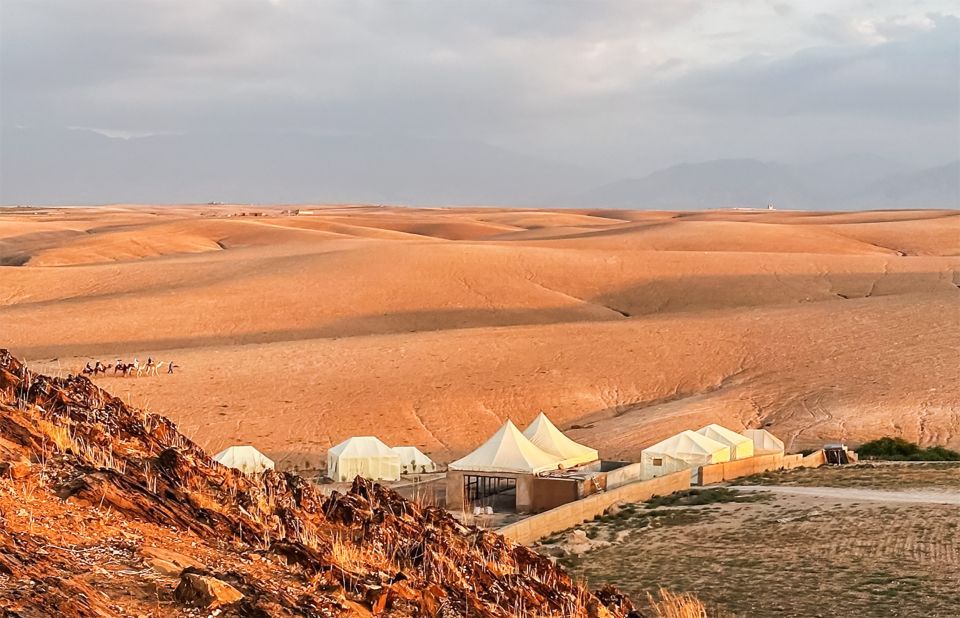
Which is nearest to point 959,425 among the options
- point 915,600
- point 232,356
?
point 915,600

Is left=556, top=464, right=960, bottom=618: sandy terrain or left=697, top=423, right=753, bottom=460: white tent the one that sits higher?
left=697, top=423, right=753, bottom=460: white tent

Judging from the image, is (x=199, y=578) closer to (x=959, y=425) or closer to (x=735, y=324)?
(x=959, y=425)

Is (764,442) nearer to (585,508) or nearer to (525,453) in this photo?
(525,453)

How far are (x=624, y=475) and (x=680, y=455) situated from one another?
1.57 meters

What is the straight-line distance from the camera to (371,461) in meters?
27.2

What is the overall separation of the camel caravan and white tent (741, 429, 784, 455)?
19408 millimetres

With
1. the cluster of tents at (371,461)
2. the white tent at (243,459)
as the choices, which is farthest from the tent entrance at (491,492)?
the white tent at (243,459)

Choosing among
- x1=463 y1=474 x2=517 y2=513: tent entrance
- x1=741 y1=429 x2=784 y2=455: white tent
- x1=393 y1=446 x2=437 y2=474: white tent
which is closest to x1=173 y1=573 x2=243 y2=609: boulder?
x1=463 y1=474 x2=517 y2=513: tent entrance

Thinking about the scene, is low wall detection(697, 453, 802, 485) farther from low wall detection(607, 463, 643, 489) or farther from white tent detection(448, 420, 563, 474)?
white tent detection(448, 420, 563, 474)

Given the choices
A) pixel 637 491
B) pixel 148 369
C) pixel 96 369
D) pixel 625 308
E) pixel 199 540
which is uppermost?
pixel 625 308

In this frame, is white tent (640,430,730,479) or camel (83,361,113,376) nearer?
white tent (640,430,730,479)

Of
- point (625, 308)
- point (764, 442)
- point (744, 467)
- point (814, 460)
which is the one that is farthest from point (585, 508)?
point (625, 308)

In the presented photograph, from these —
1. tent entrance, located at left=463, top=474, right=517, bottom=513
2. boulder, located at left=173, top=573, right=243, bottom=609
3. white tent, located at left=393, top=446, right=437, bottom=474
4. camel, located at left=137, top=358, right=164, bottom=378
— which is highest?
boulder, located at left=173, top=573, right=243, bottom=609

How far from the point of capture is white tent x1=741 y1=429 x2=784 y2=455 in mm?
29812
